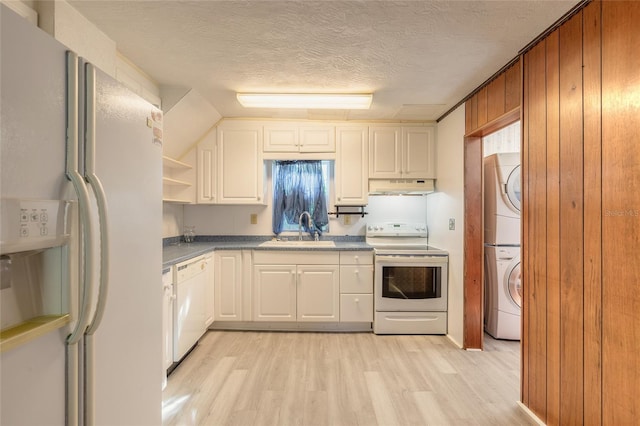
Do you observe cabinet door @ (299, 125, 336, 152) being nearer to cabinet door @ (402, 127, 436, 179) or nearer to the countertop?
cabinet door @ (402, 127, 436, 179)

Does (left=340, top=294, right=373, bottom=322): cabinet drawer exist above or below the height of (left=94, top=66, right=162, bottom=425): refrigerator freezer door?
below

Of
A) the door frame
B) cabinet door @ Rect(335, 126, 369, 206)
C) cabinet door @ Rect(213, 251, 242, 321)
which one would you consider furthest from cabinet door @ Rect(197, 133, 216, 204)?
the door frame

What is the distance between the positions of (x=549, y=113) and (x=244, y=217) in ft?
9.68

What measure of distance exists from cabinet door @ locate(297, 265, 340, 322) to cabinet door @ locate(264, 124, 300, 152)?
1282 mm

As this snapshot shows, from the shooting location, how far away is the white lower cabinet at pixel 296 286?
308 cm

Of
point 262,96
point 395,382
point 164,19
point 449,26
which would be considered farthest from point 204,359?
point 449,26

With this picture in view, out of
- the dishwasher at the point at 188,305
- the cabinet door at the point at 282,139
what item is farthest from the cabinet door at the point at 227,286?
the cabinet door at the point at 282,139

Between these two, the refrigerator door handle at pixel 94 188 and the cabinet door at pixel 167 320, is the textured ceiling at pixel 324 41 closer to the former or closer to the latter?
the refrigerator door handle at pixel 94 188

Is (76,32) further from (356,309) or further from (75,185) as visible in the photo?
(356,309)

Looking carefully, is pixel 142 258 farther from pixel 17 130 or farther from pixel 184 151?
pixel 184 151

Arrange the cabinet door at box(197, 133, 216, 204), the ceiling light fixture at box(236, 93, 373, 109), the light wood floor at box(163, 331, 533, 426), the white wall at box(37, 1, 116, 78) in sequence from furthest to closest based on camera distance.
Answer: the cabinet door at box(197, 133, 216, 204) → the ceiling light fixture at box(236, 93, 373, 109) → the light wood floor at box(163, 331, 533, 426) → the white wall at box(37, 1, 116, 78)

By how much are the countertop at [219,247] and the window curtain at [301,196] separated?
323 mm

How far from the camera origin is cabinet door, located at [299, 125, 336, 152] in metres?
3.32

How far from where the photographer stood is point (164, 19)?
1639 mm
